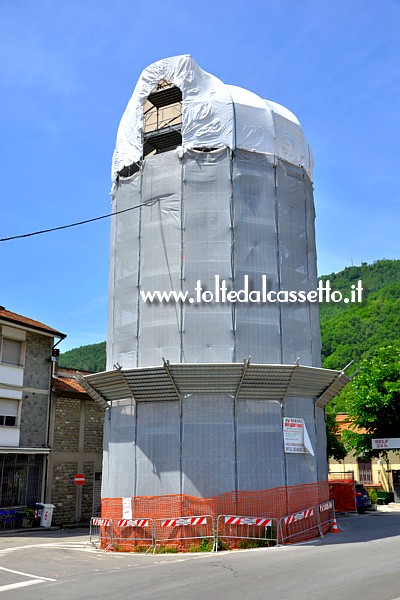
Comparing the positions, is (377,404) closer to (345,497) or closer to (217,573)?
(345,497)

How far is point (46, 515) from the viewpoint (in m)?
28.2

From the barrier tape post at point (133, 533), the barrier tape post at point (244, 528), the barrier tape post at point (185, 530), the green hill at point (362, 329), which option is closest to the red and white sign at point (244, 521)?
the barrier tape post at point (244, 528)

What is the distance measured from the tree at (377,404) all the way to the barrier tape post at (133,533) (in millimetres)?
22530

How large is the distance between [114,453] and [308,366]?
763 cm

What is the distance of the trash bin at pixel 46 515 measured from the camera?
92.3ft

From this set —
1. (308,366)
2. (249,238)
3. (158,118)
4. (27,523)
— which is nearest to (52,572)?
(308,366)

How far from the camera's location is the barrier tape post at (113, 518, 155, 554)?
18750 mm

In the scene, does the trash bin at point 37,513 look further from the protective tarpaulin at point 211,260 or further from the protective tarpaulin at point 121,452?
the protective tarpaulin at point 211,260

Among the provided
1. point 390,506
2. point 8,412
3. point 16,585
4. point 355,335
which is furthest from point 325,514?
point 355,335

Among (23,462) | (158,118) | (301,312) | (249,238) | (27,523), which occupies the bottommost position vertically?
(27,523)

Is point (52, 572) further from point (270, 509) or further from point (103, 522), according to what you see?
point (270, 509)

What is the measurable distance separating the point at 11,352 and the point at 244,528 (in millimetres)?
15959

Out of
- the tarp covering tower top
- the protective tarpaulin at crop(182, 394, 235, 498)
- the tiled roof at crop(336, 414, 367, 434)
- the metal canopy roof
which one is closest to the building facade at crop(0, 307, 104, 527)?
the metal canopy roof

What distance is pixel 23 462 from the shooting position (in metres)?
28.8
